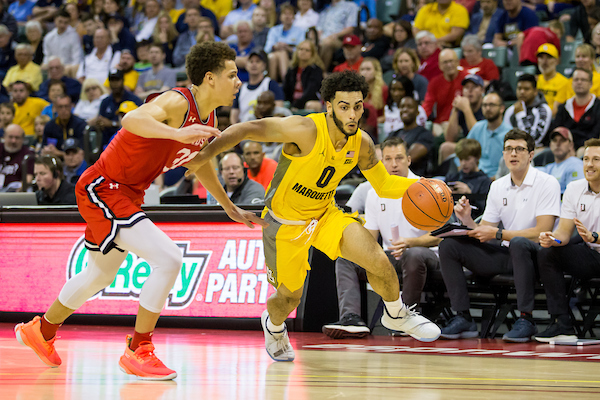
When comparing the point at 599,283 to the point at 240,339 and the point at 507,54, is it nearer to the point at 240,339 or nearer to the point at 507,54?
the point at 240,339

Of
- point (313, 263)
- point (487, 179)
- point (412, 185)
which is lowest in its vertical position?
point (313, 263)

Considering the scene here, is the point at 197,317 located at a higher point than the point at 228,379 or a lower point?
lower

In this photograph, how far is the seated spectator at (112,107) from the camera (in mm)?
11750

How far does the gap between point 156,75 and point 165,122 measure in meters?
9.39

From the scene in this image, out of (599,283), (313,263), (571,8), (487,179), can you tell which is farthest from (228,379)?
(571,8)

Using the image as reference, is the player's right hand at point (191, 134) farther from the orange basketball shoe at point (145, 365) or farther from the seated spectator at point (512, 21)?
the seated spectator at point (512, 21)

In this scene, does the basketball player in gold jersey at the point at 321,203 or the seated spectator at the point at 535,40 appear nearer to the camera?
the basketball player in gold jersey at the point at 321,203

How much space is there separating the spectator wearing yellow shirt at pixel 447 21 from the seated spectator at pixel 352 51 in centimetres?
125

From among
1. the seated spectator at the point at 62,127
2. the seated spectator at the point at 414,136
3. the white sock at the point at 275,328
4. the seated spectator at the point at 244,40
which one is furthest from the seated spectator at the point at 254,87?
the white sock at the point at 275,328

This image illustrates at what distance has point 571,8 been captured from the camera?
11148 millimetres

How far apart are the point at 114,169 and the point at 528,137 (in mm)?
3947

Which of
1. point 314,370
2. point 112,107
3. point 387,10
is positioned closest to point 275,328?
point 314,370

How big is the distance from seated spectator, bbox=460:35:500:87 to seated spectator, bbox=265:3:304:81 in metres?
3.20

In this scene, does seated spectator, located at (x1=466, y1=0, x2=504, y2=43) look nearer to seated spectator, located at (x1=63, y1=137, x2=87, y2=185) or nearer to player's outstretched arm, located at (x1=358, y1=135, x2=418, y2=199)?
seated spectator, located at (x1=63, y1=137, x2=87, y2=185)
